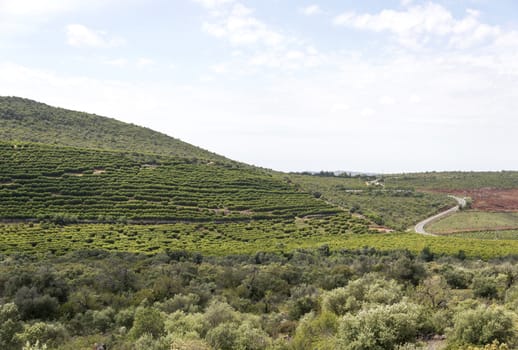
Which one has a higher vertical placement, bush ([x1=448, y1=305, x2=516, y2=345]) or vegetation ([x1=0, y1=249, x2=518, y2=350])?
bush ([x1=448, y1=305, x2=516, y2=345])

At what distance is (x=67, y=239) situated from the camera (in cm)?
4841

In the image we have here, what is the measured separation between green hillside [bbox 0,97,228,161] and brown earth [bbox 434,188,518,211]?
7512cm

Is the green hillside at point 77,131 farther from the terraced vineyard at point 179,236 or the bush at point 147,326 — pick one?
the bush at point 147,326

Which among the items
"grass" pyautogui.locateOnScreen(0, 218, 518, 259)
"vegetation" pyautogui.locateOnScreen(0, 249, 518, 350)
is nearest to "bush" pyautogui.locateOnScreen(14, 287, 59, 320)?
"vegetation" pyautogui.locateOnScreen(0, 249, 518, 350)

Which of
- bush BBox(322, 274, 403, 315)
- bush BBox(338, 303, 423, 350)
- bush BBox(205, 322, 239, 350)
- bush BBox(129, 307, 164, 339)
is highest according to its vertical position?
bush BBox(338, 303, 423, 350)

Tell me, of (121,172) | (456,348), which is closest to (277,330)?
(456,348)

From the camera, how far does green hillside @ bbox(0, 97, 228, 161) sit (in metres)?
101

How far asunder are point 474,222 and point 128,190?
71303 millimetres

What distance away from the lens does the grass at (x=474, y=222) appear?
251 ft

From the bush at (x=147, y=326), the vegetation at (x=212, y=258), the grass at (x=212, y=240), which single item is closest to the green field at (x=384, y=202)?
the vegetation at (x=212, y=258)

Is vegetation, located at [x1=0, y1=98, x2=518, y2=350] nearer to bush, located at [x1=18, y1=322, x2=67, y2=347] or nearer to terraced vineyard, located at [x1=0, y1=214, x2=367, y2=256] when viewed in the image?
bush, located at [x1=18, y1=322, x2=67, y2=347]

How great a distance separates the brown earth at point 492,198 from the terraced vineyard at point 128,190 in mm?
45814

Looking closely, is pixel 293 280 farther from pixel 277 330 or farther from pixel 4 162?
pixel 4 162

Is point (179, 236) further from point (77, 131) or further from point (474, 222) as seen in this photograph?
point (77, 131)
